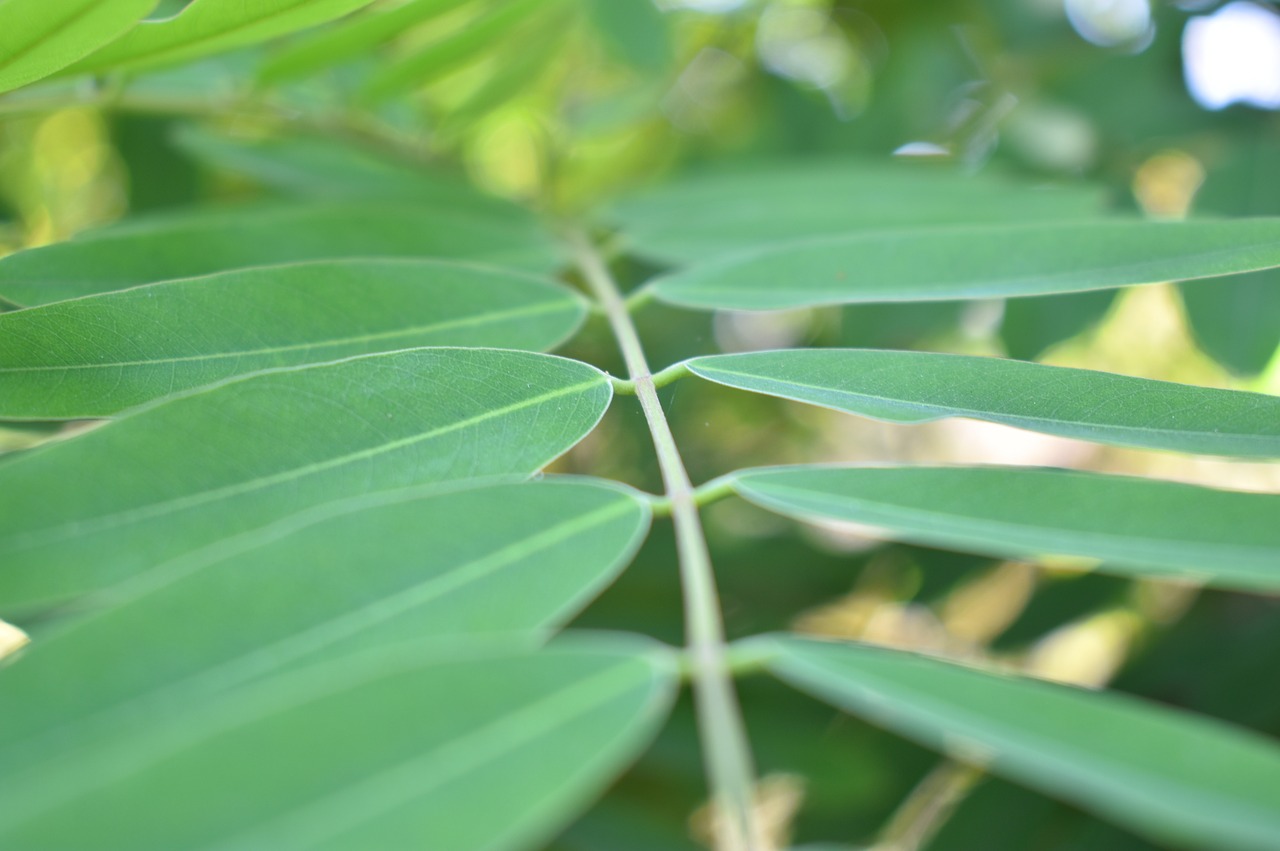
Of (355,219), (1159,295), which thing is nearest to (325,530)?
(355,219)

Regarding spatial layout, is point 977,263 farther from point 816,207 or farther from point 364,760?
point 364,760

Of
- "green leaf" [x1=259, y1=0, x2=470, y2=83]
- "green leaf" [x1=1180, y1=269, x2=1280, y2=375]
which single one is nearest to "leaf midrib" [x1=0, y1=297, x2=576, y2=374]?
"green leaf" [x1=259, y1=0, x2=470, y2=83]

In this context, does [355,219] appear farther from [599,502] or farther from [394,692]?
[394,692]

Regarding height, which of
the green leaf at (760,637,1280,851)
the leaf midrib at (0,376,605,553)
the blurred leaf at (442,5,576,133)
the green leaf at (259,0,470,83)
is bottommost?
the green leaf at (760,637,1280,851)

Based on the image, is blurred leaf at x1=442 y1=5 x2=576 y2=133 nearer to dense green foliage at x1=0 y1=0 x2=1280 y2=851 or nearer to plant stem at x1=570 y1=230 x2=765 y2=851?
dense green foliage at x1=0 y1=0 x2=1280 y2=851

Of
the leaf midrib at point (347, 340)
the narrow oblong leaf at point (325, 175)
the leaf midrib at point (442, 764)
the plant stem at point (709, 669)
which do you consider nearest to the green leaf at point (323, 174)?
the narrow oblong leaf at point (325, 175)

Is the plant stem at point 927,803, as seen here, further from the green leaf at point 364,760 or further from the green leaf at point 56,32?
the green leaf at point 56,32

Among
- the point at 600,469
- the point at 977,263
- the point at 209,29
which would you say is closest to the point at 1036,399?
the point at 977,263
